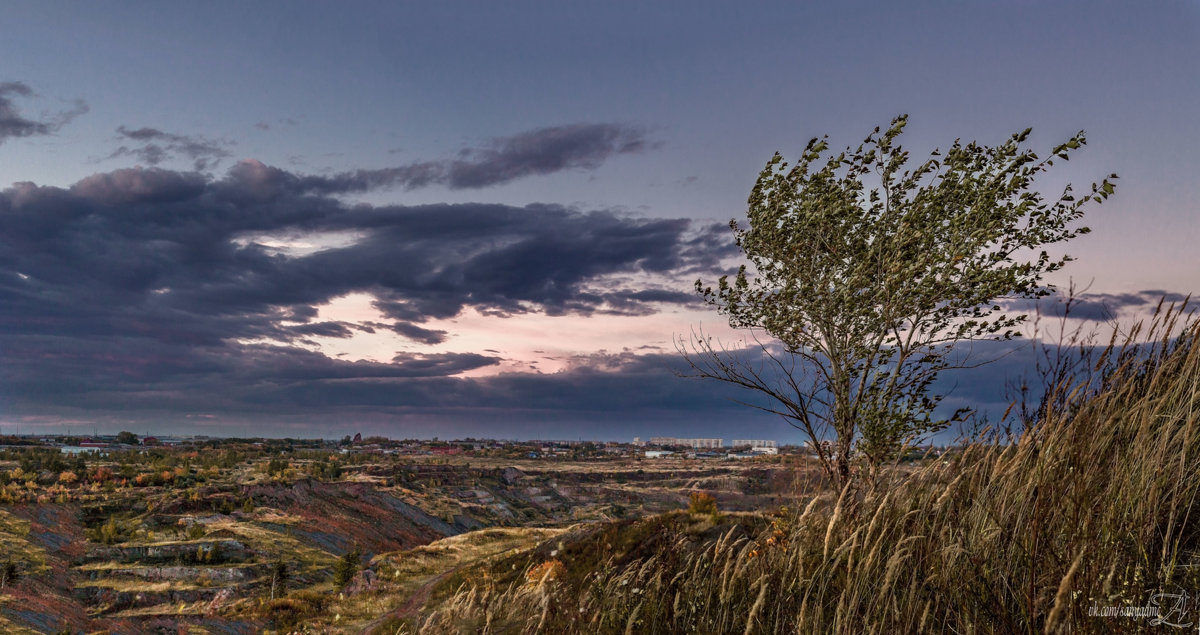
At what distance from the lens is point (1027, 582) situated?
4.02m

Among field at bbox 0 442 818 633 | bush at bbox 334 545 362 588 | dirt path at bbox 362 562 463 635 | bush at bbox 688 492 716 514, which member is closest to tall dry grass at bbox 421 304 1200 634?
field at bbox 0 442 818 633

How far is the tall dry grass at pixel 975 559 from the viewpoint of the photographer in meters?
4.01

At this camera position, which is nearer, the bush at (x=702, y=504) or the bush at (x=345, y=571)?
the bush at (x=702, y=504)

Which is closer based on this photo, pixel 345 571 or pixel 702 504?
pixel 702 504

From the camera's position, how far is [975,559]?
453 centimetres

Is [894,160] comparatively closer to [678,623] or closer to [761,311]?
[761,311]

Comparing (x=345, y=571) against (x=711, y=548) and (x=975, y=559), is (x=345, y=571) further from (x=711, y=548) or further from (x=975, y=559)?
(x=975, y=559)

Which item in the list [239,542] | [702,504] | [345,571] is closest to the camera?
[702,504]

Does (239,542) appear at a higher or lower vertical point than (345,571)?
lower

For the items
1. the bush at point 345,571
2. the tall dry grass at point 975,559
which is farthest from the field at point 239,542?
the tall dry grass at point 975,559

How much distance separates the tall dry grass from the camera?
401 centimetres

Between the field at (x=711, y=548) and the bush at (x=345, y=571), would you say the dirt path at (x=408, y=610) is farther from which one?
the bush at (x=345, y=571)

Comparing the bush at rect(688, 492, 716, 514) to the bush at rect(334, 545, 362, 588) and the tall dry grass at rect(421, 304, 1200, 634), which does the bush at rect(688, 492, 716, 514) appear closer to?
the tall dry grass at rect(421, 304, 1200, 634)

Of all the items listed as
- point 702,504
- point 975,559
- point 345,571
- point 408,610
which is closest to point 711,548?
point 975,559
